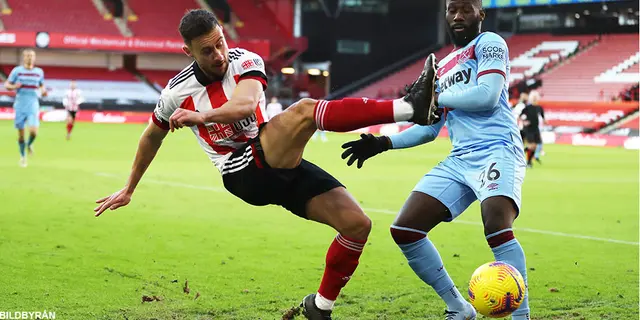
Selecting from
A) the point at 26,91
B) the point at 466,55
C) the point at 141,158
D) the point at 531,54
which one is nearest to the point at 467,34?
the point at 466,55

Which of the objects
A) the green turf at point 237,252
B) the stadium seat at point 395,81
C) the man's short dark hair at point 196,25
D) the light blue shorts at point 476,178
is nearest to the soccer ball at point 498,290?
the light blue shorts at point 476,178

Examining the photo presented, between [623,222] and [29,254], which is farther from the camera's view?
[623,222]

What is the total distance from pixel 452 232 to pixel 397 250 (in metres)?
1.66

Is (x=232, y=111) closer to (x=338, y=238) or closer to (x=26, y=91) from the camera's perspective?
(x=338, y=238)

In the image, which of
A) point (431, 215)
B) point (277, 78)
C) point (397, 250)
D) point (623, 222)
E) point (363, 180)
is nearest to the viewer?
point (431, 215)

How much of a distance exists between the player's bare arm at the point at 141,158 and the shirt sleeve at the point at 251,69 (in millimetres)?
807

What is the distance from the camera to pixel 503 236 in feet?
17.0

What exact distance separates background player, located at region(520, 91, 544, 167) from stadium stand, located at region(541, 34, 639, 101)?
2073cm

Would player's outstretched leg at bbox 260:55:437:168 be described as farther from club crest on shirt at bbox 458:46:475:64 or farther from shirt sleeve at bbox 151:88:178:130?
shirt sleeve at bbox 151:88:178:130

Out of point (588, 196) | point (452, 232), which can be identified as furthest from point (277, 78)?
point (452, 232)

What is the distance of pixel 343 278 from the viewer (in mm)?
5691

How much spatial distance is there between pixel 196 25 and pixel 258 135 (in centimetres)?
82

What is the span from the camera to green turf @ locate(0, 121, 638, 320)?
6320mm

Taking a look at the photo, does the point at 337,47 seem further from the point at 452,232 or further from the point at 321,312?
the point at 321,312
